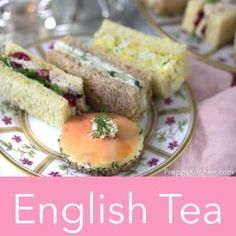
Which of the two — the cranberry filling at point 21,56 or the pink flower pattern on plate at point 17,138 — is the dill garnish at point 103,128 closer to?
the pink flower pattern on plate at point 17,138

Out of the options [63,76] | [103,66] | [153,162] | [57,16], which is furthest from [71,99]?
[57,16]

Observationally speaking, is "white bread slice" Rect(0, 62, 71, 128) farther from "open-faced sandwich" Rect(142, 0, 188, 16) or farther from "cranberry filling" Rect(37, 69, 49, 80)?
"open-faced sandwich" Rect(142, 0, 188, 16)

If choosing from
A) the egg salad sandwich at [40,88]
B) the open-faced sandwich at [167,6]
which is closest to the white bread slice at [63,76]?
the egg salad sandwich at [40,88]

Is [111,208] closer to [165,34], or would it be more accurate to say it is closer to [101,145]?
[101,145]

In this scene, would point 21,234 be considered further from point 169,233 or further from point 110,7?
point 110,7

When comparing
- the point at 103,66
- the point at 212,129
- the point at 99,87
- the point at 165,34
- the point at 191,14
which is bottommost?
the point at 212,129

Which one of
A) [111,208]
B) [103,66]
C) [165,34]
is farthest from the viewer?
[165,34]

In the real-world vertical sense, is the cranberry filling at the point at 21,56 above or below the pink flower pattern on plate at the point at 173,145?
above
